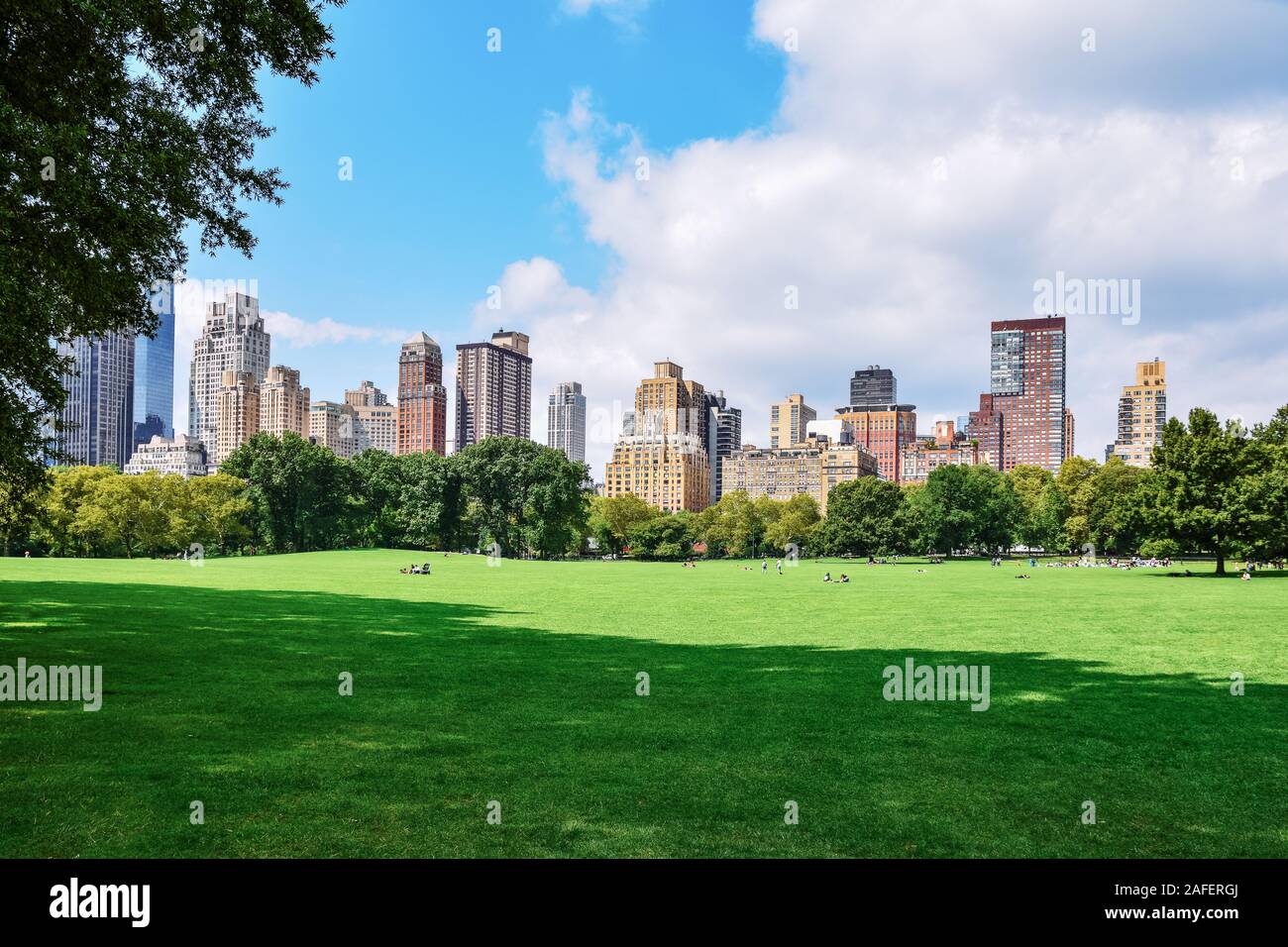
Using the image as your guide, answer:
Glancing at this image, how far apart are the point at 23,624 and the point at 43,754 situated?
1521 cm

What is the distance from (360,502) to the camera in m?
124

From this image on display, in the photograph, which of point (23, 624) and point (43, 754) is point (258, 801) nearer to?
point (43, 754)

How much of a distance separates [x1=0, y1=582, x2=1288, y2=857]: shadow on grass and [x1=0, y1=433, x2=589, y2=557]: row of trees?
8960 cm

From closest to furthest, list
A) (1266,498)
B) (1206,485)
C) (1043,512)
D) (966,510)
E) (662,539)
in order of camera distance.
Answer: (1266,498), (1206,485), (966,510), (1043,512), (662,539)

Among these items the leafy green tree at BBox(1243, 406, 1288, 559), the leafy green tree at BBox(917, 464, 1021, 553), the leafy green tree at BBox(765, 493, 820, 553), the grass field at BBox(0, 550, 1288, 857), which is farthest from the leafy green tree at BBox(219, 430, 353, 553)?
the leafy green tree at BBox(1243, 406, 1288, 559)

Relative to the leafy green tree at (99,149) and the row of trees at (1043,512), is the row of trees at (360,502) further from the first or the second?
the leafy green tree at (99,149)

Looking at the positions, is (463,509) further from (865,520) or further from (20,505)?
(20,505)

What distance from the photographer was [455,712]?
13094 mm

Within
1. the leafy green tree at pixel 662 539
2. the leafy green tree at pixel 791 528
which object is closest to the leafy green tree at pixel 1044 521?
the leafy green tree at pixel 791 528

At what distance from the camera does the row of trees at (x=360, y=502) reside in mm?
98125

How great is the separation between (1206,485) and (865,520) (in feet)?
175

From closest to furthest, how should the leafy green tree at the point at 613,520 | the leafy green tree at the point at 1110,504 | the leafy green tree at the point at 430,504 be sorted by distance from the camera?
the leafy green tree at the point at 1110,504, the leafy green tree at the point at 430,504, the leafy green tree at the point at 613,520

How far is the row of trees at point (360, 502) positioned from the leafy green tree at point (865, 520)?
126 ft

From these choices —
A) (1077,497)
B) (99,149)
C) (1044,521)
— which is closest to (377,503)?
(1044,521)
